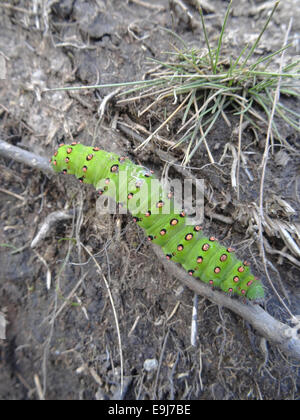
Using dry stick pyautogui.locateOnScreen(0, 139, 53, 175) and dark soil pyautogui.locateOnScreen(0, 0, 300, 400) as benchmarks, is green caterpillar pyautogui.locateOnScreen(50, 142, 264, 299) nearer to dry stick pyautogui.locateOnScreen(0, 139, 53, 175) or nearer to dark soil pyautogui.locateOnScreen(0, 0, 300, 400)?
dark soil pyautogui.locateOnScreen(0, 0, 300, 400)

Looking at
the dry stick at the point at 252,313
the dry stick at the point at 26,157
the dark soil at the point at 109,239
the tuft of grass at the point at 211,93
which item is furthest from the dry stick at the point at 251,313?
the dry stick at the point at 26,157

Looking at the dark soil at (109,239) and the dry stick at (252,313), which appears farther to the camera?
the dark soil at (109,239)

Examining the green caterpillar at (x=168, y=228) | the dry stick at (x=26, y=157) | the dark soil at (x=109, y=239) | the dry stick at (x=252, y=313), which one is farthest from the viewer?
the dry stick at (x=26, y=157)

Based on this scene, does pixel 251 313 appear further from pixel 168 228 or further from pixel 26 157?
pixel 26 157

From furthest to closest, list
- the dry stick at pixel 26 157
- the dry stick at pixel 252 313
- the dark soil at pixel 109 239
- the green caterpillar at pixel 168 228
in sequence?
the dry stick at pixel 26 157
the dark soil at pixel 109 239
the green caterpillar at pixel 168 228
the dry stick at pixel 252 313

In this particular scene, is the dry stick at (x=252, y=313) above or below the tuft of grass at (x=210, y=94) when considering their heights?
below

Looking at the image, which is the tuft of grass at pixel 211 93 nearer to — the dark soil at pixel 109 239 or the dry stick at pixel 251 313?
the dark soil at pixel 109 239

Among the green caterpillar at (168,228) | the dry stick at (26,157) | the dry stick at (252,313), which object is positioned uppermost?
the dry stick at (26,157)
